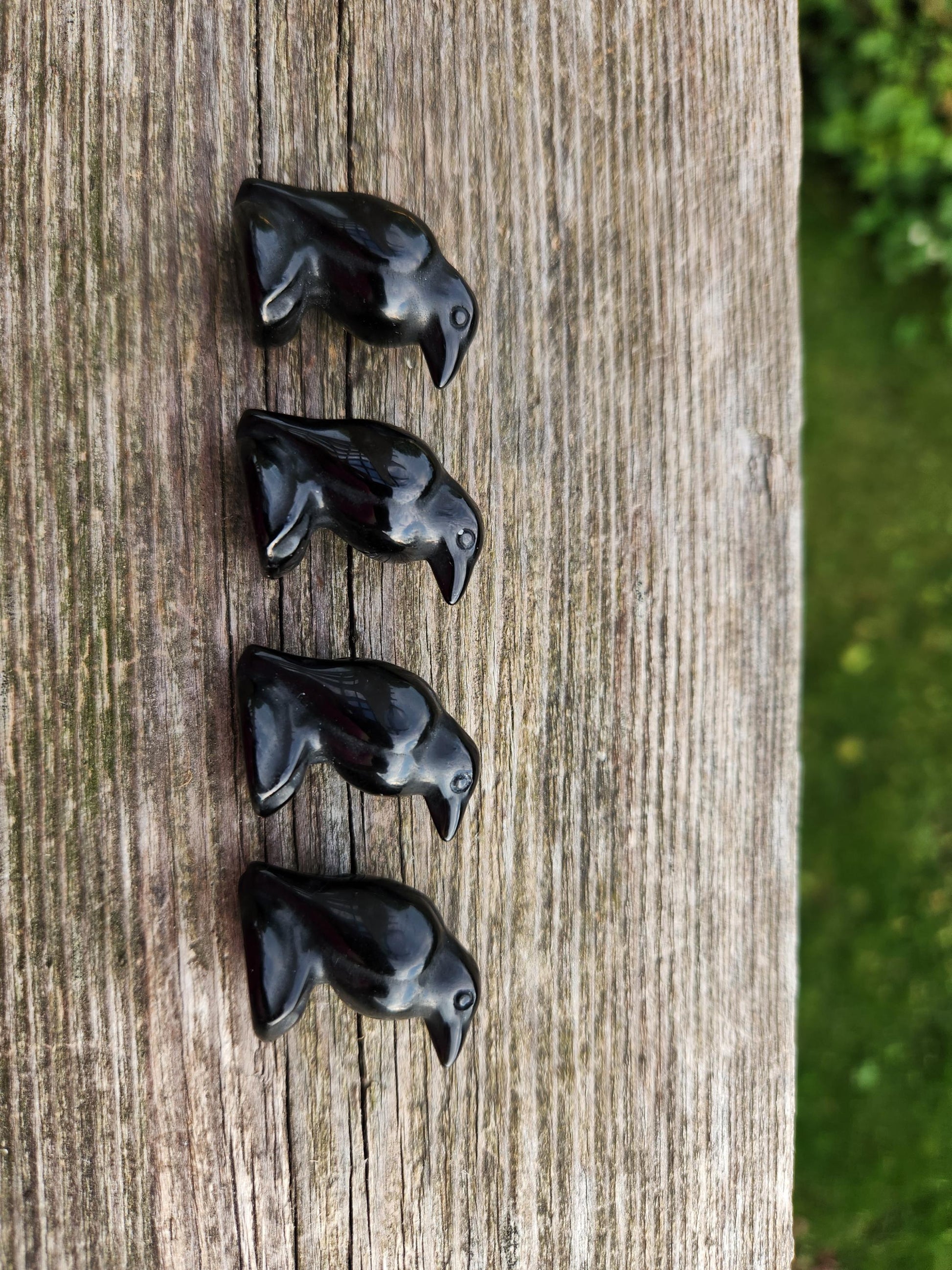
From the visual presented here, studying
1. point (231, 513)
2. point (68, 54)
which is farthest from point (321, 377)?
point (68, 54)

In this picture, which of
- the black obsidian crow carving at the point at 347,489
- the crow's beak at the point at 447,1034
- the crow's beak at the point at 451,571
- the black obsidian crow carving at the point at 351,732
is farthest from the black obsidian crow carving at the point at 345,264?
the crow's beak at the point at 447,1034

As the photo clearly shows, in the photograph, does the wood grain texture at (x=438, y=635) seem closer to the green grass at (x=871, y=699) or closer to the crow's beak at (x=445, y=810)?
the crow's beak at (x=445, y=810)

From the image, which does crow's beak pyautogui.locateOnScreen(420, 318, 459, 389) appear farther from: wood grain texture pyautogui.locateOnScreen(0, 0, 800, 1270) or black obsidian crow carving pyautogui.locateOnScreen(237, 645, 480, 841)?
black obsidian crow carving pyautogui.locateOnScreen(237, 645, 480, 841)

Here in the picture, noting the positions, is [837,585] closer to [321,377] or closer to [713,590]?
[713,590]

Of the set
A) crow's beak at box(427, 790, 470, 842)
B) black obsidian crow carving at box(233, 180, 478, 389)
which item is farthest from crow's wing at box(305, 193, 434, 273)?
crow's beak at box(427, 790, 470, 842)

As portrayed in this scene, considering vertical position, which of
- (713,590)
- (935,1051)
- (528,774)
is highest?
(713,590)

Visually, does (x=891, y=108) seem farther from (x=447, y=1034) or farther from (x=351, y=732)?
(x=447, y=1034)
